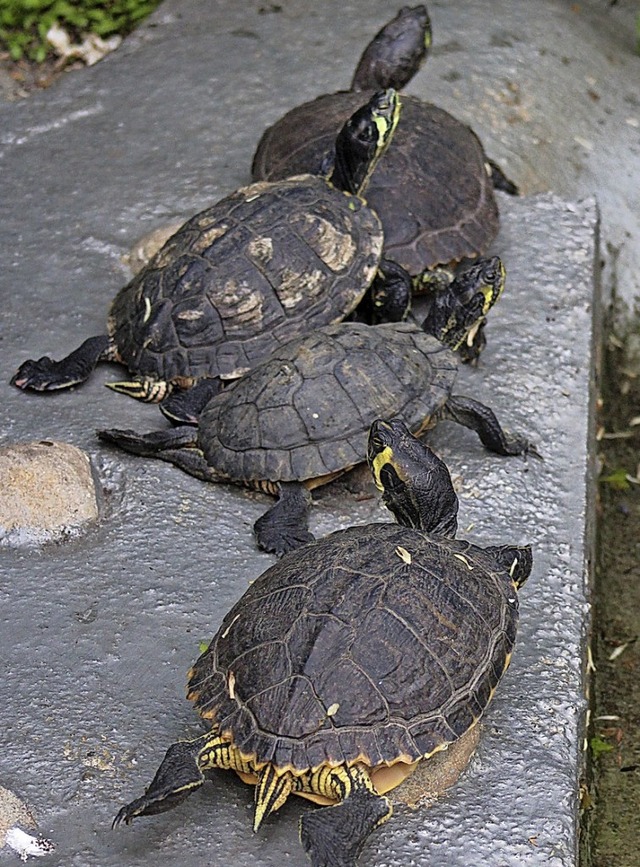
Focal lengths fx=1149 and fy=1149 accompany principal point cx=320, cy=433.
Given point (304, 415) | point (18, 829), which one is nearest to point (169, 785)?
point (18, 829)

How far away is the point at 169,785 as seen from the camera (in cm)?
278

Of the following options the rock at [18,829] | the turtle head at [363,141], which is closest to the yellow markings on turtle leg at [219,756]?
the rock at [18,829]

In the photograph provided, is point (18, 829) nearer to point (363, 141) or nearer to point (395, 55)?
point (363, 141)

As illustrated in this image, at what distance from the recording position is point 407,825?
296 cm

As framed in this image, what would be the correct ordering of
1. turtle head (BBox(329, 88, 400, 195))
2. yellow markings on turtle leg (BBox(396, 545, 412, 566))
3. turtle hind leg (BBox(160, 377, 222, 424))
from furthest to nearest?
1. turtle head (BBox(329, 88, 400, 195))
2. turtle hind leg (BBox(160, 377, 222, 424))
3. yellow markings on turtle leg (BBox(396, 545, 412, 566))

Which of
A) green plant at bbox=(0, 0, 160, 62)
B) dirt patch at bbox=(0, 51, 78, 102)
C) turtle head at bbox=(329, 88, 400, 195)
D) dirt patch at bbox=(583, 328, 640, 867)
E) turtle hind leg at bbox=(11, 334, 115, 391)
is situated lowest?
dirt patch at bbox=(583, 328, 640, 867)

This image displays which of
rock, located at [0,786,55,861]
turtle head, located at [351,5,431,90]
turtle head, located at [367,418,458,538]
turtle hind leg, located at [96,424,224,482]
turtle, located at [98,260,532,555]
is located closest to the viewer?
rock, located at [0,786,55,861]

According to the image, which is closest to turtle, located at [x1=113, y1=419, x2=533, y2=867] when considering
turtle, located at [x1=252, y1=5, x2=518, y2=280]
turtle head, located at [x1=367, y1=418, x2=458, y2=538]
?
turtle head, located at [x1=367, y1=418, x2=458, y2=538]

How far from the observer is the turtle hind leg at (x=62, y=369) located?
4492mm

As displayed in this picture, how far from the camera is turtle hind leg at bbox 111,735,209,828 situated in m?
2.76

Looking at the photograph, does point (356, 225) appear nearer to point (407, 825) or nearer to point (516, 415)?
point (516, 415)

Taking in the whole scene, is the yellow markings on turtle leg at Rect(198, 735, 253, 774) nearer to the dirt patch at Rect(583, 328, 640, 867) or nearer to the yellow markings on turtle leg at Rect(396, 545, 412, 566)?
the yellow markings on turtle leg at Rect(396, 545, 412, 566)

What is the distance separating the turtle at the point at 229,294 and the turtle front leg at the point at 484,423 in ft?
2.00

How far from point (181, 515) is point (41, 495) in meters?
0.48
